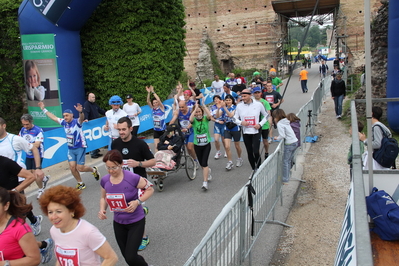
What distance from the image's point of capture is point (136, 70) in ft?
47.5

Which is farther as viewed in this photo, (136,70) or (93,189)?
(136,70)

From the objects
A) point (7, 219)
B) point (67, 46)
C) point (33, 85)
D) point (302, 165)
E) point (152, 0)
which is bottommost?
point (302, 165)

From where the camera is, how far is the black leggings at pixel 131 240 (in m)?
4.20

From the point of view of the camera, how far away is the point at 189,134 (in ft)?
30.0

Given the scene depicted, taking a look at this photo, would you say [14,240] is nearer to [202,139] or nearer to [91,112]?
[202,139]

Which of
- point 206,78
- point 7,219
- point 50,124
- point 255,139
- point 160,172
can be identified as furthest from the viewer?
point 206,78

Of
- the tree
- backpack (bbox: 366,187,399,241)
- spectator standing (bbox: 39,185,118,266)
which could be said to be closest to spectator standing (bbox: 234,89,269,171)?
backpack (bbox: 366,187,399,241)

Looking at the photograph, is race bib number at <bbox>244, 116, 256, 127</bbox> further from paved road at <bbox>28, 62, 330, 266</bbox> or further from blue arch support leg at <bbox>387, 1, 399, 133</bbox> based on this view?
blue arch support leg at <bbox>387, 1, 399, 133</bbox>

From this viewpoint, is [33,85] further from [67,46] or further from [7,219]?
[7,219]

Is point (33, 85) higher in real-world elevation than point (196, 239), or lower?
higher

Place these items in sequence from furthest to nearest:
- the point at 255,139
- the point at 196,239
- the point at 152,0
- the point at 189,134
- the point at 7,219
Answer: the point at 152,0 → the point at 189,134 → the point at 255,139 → the point at 196,239 → the point at 7,219

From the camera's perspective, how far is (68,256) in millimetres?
3176

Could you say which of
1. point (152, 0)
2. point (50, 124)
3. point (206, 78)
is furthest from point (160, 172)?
point (206, 78)

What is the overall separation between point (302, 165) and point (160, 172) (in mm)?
3916
